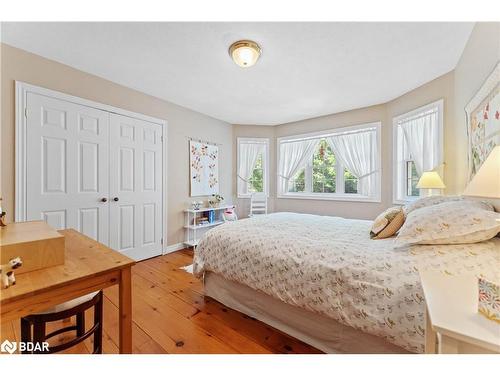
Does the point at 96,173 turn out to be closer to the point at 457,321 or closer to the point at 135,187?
the point at 135,187

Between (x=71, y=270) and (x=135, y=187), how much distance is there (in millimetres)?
2351

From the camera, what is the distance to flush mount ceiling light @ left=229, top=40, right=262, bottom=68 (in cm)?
200

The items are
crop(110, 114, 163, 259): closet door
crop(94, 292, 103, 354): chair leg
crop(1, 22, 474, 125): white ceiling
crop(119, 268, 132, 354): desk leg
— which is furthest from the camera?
crop(110, 114, 163, 259): closet door

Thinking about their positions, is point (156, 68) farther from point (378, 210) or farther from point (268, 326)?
point (378, 210)

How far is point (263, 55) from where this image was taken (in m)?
2.22

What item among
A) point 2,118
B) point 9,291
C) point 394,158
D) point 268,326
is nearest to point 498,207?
point 268,326

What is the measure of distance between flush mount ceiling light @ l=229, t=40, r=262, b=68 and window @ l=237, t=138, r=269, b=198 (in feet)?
8.58

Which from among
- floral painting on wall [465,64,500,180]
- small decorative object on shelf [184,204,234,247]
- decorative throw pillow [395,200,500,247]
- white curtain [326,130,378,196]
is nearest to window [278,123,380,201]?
white curtain [326,130,378,196]

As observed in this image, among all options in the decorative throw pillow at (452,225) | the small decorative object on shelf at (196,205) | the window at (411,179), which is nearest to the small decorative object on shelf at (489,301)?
the decorative throw pillow at (452,225)

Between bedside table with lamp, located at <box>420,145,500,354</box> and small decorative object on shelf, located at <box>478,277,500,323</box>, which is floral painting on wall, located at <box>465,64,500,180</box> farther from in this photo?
small decorative object on shelf, located at <box>478,277,500,323</box>

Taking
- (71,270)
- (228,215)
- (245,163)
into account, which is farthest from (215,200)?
(71,270)

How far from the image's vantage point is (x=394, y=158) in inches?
134

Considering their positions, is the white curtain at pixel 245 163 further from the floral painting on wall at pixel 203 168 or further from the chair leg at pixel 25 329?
the chair leg at pixel 25 329

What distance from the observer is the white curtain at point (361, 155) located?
3699mm
